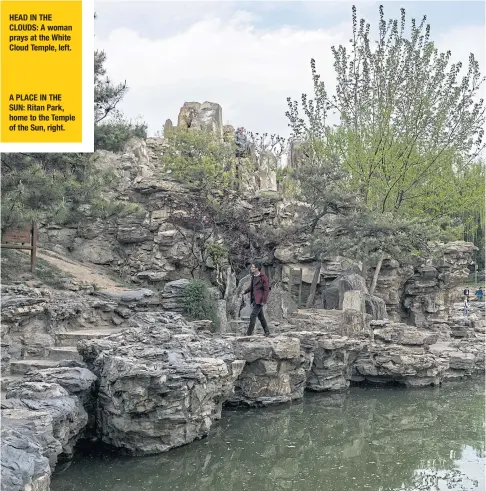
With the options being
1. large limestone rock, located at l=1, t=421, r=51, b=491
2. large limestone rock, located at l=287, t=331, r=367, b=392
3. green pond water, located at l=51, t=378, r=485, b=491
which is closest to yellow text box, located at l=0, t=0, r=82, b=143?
large limestone rock, located at l=1, t=421, r=51, b=491

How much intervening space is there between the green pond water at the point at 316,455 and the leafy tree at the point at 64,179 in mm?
4740

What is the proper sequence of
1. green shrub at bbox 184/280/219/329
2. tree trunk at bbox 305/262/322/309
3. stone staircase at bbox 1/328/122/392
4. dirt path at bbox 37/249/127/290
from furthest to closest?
tree trunk at bbox 305/262/322/309 → dirt path at bbox 37/249/127/290 → green shrub at bbox 184/280/219/329 → stone staircase at bbox 1/328/122/392

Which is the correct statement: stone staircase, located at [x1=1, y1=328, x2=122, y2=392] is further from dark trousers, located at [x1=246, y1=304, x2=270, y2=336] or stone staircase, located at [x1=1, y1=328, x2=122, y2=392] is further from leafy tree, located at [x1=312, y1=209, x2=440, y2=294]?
leafy tree, located at [x1=312, y1=209, x2=440, y2=294]

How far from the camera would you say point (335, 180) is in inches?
608

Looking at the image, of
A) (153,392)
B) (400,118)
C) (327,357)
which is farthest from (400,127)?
(153,392)

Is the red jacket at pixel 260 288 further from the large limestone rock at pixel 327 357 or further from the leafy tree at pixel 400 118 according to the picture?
the leafy tree at pixel 400 118

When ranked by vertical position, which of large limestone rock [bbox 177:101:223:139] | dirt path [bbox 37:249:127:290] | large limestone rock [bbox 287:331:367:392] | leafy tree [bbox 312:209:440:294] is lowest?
large limestone rock [bbox 287:331:367:392]

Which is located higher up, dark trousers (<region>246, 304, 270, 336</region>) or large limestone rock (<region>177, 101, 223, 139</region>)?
large limestone rock (<region>177, 101, 223, 139</region>)

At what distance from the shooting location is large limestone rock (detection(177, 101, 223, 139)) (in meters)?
23.0

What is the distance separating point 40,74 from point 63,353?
20.8ft

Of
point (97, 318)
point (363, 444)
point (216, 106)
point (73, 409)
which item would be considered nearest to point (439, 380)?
point (363, 444)

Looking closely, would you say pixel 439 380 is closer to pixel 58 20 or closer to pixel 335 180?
pixel 335 180

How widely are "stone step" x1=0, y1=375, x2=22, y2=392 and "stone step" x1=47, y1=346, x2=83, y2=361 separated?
0.84m

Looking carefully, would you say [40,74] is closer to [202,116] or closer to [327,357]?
[327,357]
